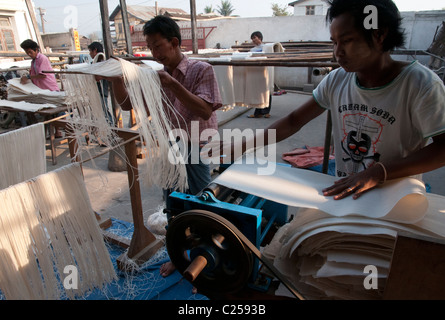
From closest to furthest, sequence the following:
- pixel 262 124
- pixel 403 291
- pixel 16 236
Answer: pixel 403 291 → pixel 16 236 → pixel 262 124

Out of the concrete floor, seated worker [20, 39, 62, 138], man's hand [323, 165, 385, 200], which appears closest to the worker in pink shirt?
seated worker [20, 39, 62, 138]

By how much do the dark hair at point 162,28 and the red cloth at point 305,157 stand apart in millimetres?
3201

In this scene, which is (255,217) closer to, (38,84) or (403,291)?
(403,291)

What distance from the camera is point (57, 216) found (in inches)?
58.3

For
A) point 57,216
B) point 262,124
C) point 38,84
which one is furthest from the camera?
point 262,124

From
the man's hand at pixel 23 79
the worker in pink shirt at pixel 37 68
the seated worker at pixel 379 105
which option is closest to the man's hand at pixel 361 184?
the seated worker at pixel 379 105

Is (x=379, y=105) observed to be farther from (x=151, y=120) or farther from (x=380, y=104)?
(x=151, y=120)

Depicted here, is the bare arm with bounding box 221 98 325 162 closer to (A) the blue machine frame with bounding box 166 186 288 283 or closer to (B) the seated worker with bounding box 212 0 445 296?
(B) the seated worker with bounding box 212 0 445 296

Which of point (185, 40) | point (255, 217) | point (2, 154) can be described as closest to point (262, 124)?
point (2, 154)

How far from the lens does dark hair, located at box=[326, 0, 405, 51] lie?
1.04 m

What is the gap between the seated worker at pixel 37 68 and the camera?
5.25 meters

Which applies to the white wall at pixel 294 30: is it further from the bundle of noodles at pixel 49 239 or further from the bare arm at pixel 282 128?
the bundle of noodles at pixel 49 239

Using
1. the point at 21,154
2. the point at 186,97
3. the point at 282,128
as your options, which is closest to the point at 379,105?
the point at 282,128

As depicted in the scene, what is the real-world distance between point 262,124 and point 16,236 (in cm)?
634
